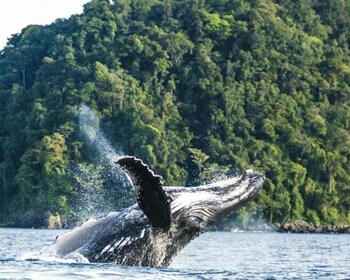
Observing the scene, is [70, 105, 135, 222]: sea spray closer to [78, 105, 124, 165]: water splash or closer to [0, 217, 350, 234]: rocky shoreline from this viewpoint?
[78, 105, 124, 165]: water splash

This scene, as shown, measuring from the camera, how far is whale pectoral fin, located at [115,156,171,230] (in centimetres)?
1153

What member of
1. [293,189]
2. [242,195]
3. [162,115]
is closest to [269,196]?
[293,189]

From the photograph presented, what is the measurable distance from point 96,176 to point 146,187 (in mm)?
81011

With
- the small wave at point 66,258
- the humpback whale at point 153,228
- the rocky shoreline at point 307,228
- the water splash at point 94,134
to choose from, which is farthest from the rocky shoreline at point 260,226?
the humpback whale at point 153,228

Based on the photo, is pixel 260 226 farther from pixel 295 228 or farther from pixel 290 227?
pixel 295 228

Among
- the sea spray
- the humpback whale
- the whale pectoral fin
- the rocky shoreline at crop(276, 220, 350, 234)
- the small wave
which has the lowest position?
the small wave

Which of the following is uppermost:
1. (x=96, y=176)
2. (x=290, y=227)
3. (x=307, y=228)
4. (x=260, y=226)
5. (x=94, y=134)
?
(x=94, y=134)

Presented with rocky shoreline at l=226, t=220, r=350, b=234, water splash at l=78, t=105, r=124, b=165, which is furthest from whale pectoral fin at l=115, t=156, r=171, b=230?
water splash at l=78, t=105, r=124, b=165

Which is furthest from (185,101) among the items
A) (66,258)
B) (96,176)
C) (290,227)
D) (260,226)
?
(66,258)

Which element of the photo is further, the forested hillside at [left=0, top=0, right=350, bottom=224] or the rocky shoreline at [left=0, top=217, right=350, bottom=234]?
the forested hillside at [left=0, top=0, right=350, bottom=224]

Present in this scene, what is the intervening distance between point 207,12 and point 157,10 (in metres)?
6.56

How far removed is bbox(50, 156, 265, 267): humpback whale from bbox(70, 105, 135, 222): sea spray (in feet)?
236

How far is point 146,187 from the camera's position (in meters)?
11.7

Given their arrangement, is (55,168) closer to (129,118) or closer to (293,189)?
(129,118)
